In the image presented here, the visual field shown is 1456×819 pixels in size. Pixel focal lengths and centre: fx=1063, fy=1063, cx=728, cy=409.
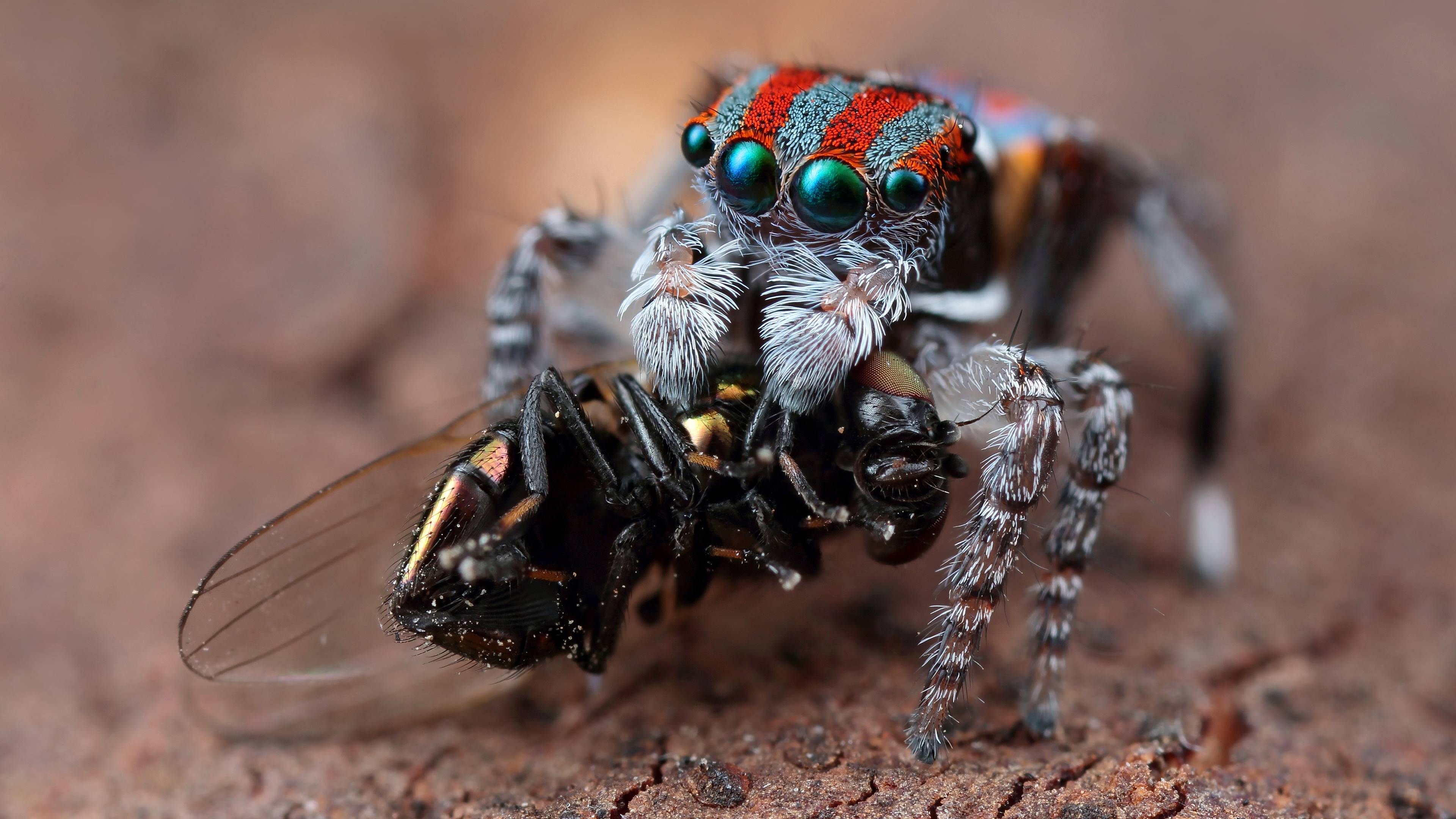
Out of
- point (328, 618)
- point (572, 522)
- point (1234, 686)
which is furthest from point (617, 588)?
point (1234, 686)

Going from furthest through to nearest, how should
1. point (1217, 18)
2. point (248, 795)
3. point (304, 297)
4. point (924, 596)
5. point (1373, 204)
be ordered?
point (1217, 18) → point (1373, 204) → point (304, 297) → point (924, 596) → point (248, 795)

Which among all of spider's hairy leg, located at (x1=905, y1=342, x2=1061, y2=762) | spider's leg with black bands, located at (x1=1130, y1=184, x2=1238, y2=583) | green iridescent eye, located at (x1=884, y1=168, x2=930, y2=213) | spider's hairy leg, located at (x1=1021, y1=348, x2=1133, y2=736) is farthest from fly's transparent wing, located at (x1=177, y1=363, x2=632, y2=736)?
spider's leg with black bands, located at (x1=1130, y1=184, x2=1238, y2=583)

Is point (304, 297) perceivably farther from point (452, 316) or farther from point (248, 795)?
point (248, 795)

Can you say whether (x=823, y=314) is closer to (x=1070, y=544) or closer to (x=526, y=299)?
(x=1070, y=544)

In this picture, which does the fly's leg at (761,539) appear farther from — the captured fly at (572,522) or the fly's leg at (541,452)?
the fly's leg at (541,452)

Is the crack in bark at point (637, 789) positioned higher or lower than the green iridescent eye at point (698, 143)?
lower

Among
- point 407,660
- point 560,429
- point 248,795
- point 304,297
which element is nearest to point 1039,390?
point 560,429

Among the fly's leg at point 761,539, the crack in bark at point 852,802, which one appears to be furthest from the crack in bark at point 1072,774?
the fly's leg at point 761,539

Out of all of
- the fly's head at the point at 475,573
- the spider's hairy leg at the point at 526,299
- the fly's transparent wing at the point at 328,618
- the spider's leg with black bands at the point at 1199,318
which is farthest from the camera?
the spider's leg with black bands at the point at 1199,318
